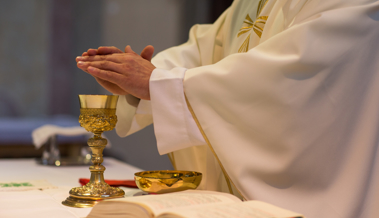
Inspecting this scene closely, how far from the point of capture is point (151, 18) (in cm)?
649

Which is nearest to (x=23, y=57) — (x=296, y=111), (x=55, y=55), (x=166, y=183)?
(x=55, y=55)

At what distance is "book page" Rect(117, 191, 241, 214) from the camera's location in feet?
2.72

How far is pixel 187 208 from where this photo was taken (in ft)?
2.69

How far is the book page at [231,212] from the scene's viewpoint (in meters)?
0.77

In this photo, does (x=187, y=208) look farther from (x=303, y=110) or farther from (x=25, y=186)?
(x=25, y=186)

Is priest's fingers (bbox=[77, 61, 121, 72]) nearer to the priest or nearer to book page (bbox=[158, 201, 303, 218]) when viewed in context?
the priest

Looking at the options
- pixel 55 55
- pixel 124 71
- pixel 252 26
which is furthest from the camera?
pixel 55 55

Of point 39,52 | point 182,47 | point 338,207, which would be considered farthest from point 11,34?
point 338,207

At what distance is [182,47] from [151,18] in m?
4.81

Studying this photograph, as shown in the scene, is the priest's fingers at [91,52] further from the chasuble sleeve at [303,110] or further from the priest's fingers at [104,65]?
the chasuble sleeve at [303,110]

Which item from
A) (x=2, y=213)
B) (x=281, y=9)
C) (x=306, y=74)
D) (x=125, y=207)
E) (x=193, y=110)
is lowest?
(x=2, y=213)

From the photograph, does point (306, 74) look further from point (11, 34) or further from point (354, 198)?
point (11, 34)

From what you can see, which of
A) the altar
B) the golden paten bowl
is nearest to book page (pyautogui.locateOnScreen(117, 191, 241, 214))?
the golden paten bowl

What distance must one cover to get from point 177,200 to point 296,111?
42cm
